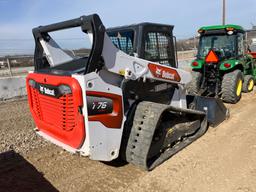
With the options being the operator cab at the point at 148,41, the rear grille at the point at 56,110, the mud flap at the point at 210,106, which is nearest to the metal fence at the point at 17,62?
the rear grille at the point at 56,110

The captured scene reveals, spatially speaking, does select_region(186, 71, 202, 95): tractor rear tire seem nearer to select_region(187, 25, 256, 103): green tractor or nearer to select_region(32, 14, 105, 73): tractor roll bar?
select_region(187, 25, 256, 103): green tractor

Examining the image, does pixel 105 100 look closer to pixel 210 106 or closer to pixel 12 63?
pixel 210 106

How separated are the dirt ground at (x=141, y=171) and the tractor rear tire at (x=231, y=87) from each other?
1.78 m

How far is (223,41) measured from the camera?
761 centimetres

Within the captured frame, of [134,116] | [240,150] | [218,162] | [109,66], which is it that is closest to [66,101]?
[109,66]

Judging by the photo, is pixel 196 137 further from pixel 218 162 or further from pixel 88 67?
pixel 88 67

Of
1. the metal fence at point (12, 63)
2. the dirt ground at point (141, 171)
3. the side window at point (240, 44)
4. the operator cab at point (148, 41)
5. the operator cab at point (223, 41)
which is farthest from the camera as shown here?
the metal fence at point (12, 63)

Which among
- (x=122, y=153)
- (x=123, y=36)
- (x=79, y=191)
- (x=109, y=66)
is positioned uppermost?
(x=123, y=36)

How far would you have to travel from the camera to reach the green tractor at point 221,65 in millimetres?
6980

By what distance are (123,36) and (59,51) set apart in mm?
1052

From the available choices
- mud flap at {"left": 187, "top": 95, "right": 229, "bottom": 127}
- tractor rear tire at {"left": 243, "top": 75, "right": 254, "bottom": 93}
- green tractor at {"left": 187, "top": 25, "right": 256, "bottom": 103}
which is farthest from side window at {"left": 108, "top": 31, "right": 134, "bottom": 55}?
tractor rear tire at {"left": 243, "top": 75, "right": 254, "bottom": 93}

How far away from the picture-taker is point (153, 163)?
3893 millimetres

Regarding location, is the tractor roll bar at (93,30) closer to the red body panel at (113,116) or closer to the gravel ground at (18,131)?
the red body panel at (113,116)

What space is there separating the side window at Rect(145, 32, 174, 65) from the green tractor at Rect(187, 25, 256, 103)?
2.80m
